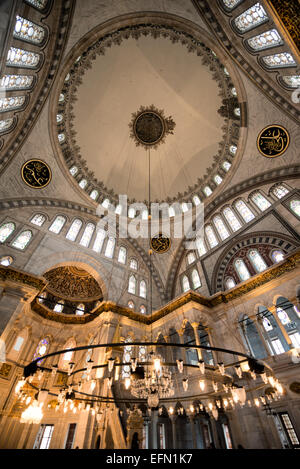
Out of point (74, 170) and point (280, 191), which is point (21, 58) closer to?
point (74, 170)

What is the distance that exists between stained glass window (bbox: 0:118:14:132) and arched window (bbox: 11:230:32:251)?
5222mm

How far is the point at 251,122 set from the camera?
1238 cm

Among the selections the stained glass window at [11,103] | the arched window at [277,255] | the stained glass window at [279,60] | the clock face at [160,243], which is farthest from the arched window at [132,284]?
the stained glass window at [279,60]

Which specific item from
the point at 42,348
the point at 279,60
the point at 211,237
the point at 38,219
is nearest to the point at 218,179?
the point at 211,237

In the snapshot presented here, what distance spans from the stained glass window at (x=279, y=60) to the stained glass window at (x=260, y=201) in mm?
6280

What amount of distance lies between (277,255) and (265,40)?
9386 mm

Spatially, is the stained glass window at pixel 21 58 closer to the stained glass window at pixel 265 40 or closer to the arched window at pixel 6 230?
the arched window at pixel 6 230

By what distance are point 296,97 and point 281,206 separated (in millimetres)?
5005

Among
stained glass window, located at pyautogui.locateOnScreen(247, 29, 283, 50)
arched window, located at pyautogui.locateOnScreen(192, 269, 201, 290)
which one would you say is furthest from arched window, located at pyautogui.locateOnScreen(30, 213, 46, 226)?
stained glass window, located at pyautogui.locateOnScreen(247, 29, 283, 50)

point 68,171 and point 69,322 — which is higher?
point 68,171

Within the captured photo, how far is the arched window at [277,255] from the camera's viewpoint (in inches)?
422

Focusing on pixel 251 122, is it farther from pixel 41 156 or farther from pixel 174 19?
pixel 41 156

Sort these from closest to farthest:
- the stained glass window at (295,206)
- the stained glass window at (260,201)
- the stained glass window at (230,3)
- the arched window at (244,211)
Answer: the stained glass window at (230,3), the stained glass window at (295,206), the stained glass window at (260,201), the arched window at (244,211)
